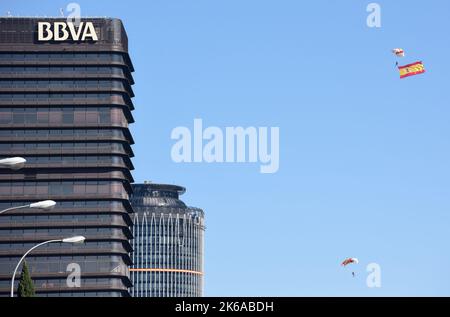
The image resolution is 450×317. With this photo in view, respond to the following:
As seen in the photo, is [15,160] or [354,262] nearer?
[15,160]

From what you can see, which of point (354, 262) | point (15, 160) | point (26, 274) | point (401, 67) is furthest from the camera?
point (401, 67)
